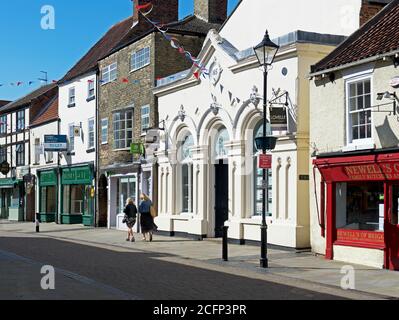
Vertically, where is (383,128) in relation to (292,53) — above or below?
below

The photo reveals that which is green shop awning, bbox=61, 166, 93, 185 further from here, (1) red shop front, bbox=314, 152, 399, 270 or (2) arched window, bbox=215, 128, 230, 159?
(1) red shop front, bbox=314, 152, 399, 270

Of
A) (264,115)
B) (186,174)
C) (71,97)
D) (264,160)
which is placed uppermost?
(71,97)

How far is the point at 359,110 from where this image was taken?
16141 millimetres

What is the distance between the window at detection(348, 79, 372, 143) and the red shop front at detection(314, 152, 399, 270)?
0.70 m

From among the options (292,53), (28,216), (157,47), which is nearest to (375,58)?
(292,53)

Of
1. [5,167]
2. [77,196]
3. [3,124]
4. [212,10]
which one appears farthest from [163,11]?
[3,124]

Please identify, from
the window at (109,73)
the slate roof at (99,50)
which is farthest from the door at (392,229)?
the slate roof at (99,50)

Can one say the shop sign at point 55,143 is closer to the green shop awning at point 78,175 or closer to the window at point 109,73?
the green shop awning at point 78,175

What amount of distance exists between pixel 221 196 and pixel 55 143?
15365 millimetres

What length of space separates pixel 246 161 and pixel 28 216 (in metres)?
24.9

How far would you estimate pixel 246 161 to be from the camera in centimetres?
2095

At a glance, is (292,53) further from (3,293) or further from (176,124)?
(3,293)

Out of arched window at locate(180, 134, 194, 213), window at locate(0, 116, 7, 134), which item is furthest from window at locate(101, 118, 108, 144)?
window at locate(0, 116, 7, 134)

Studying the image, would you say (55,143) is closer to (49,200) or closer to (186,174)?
(49,200)
